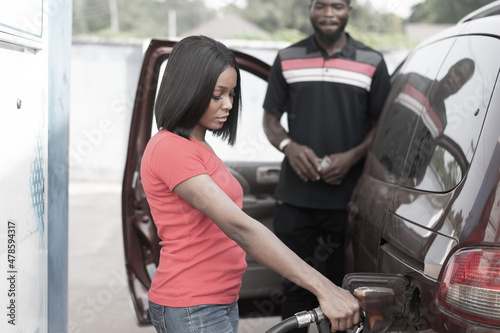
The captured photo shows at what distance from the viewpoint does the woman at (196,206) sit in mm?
1719

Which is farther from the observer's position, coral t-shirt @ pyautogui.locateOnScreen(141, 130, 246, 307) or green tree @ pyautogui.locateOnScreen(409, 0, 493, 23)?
green tree @ pyautogui.locateOnScreen(409, 0, 493, 23)

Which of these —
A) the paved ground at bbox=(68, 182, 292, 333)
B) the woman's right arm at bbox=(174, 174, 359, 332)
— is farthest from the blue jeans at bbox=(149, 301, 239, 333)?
the paved ground at bbox=(68, 182, 292, 333)

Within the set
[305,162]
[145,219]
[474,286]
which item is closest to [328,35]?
[305,162]

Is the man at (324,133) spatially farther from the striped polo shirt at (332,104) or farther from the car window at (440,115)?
the car window at (440,115)

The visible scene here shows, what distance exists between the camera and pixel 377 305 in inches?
67.7

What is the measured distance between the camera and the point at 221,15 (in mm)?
51344

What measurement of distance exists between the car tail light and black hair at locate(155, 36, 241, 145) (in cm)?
85

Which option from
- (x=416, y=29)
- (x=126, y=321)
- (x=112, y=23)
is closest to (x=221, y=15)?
(x=112, y=23)

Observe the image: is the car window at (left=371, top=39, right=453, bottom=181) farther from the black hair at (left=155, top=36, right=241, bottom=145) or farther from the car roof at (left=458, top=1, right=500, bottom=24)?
the black hair at (left=155, top=36, right=241, bottom=145)

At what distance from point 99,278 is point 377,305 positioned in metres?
4.48

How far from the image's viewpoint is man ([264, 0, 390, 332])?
10.2ft

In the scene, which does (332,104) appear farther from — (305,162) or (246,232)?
(246,232)

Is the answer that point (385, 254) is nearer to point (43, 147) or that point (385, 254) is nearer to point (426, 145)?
point (426, 145)

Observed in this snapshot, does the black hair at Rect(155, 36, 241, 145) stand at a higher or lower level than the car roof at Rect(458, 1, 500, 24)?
lower
